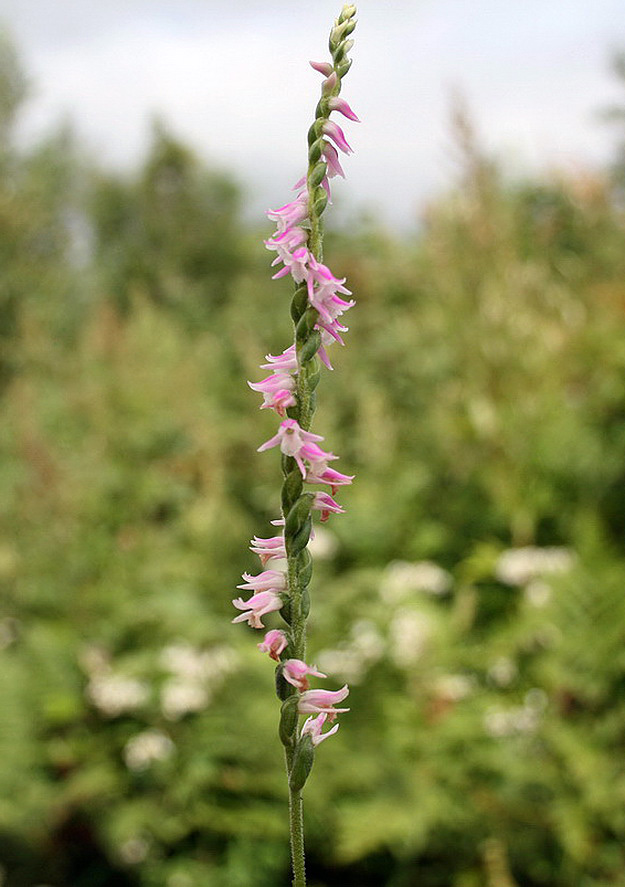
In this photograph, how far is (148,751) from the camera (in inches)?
147

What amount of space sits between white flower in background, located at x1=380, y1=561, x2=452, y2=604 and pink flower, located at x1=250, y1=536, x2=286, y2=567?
3.50 metres

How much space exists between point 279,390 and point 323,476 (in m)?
0.05

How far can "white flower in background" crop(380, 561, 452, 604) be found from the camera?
4.01 metres

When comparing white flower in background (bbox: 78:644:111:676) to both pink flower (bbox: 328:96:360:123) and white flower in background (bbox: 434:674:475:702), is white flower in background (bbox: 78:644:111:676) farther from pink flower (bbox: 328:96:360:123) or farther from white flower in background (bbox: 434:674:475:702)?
pink flower (bbox: 328:96:360:123)

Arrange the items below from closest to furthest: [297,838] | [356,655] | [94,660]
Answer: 1. [297,838]
2. [356,655]
3. [94,660]

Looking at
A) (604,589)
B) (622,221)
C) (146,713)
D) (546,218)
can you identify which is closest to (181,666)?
(146,713)

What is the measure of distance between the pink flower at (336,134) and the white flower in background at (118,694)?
3.59 m

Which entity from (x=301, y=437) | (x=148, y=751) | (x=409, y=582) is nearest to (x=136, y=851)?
(x=148, y=751)

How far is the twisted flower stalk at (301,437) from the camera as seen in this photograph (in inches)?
17.9

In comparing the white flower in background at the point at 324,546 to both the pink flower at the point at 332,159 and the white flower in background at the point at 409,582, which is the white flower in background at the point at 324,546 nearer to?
the white flower in background at the point at 409,582

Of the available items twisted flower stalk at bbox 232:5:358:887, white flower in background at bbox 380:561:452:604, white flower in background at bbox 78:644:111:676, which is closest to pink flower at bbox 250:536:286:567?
twisted flower stalk at bbox 232:5:358:887

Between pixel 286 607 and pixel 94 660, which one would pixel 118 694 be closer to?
pixel 94 660

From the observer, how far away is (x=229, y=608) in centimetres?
464

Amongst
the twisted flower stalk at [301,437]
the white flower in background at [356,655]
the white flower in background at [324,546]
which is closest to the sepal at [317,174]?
the twisted flower stalk at [301,437]
